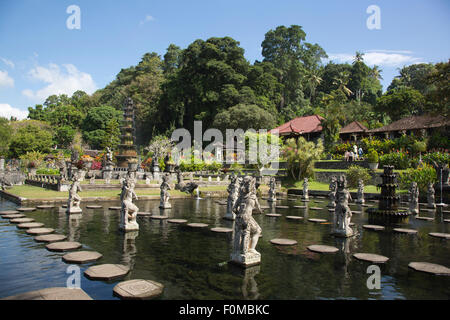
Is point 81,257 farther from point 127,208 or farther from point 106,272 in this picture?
point 127,208

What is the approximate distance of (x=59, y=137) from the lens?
234ft

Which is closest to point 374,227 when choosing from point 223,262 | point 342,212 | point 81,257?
point 342,212

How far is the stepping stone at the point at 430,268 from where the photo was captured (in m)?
6.71

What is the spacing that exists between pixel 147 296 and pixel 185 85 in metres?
60.3

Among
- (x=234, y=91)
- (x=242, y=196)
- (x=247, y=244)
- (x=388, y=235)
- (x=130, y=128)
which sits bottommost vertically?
(x=388, y=235)

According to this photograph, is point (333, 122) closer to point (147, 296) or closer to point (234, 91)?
point (234, 91)

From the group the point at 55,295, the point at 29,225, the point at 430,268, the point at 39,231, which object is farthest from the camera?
the point at 29,225

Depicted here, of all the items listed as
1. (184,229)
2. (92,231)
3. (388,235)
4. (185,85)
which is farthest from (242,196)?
(185,85)

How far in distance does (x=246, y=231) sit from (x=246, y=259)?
0.63 m

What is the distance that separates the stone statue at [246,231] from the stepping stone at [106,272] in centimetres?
248

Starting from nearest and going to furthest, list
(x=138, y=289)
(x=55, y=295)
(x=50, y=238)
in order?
(x=55, y=295) < (x=138, y=289) < (x=50, y=238)

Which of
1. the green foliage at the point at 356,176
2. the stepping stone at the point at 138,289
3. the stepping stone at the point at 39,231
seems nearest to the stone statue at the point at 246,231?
the stepping stone at the point at 138,289

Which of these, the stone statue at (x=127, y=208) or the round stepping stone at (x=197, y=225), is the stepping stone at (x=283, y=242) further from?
the stone statue at (x=127, y=208)

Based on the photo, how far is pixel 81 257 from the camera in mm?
7180
